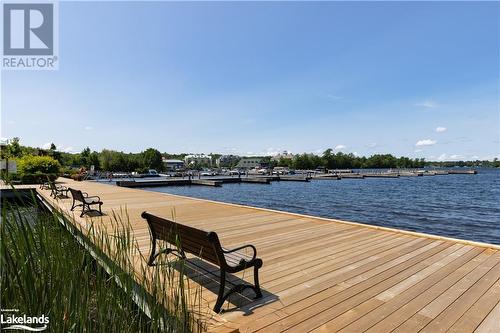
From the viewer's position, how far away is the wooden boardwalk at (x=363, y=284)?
2.63 meters

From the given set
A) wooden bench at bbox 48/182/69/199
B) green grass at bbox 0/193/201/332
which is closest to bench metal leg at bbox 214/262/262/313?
green grass at bbox 0/193/201/332

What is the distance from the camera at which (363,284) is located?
136 inches

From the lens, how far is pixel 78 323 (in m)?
1.73

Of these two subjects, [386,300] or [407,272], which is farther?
[407,272]

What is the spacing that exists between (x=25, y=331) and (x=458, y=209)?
908 inches

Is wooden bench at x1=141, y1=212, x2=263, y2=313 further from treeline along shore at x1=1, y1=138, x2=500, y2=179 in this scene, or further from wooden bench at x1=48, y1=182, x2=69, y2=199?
treeline along shore at x1=1, y1=138, x2=500, y2=179

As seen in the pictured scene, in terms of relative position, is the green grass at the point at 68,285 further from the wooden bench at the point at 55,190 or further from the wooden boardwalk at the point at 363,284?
the wooden boardwalk at the point at 363,284

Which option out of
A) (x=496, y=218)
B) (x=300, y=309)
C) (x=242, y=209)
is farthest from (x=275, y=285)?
(x=496, y=218)

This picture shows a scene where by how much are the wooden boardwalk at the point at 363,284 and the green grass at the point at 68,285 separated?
77 cm

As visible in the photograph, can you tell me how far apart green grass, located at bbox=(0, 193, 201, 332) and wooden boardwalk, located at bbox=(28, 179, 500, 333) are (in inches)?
30.2

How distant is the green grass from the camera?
1.67 meters

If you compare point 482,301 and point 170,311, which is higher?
Result: point 170,311

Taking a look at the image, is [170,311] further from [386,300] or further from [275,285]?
[386,300]

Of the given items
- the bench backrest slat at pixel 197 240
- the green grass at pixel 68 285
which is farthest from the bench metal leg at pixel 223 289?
the green grass at pixel 68 285
